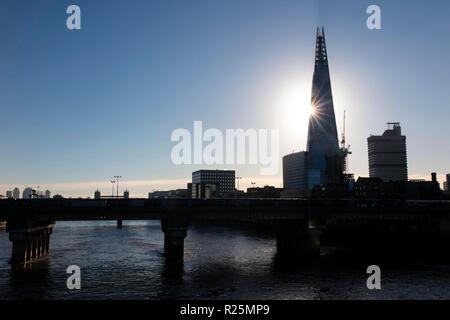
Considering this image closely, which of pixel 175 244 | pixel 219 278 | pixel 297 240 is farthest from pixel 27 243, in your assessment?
pixel 297 240

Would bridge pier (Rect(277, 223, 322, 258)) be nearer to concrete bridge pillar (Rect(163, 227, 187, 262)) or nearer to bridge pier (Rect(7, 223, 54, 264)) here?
concrete bridge pillar (Rect(163, 227, 187, 262))

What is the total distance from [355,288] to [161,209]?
4180 cm

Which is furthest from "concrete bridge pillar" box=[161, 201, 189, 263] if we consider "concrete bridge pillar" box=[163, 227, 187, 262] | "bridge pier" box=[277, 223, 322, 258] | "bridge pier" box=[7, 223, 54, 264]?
"bridge pier" box=[7, 223, 54, 264]

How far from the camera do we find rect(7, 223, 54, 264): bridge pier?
72125mm

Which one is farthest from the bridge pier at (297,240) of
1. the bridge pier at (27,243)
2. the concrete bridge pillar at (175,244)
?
the bridge pier at (27,243)

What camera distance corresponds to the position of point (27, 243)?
74688mm

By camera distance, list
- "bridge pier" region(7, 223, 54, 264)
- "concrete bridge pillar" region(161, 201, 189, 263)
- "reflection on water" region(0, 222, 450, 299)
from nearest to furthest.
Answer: "reflection on water" region(0, 222, 450, 299) < "bridge pier" region(7, 223, 54, 264) < "concrete bridge pillar" region(161, 201, 189, 263)

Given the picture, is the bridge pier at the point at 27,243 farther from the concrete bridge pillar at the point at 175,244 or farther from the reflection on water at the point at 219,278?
the concrete bridge pillar at the point at 175,244

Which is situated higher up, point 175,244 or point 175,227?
point 175,227

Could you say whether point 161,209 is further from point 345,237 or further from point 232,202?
point 345,237

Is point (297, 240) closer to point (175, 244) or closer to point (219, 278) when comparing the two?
point (175, 244)
